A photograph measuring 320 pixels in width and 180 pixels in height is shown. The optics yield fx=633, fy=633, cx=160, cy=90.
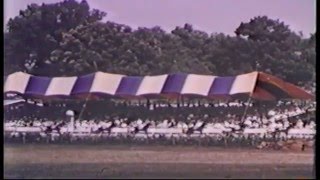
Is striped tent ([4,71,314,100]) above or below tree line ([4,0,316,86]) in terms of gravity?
below

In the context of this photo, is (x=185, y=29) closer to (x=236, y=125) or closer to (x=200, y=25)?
(x=200, y=25)

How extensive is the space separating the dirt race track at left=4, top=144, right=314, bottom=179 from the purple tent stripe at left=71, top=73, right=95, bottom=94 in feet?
0.93

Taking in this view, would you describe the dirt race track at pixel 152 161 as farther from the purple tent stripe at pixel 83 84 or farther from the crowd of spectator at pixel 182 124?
the purple tent stripe at pixel 83 84

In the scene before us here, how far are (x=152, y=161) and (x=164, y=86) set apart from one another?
0.39 meters

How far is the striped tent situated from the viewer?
325 cm

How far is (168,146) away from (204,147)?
0.19 m

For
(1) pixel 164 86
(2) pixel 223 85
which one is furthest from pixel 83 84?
(2) pixel 223 85

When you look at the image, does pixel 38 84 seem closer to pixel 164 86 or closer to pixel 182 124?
pixel 164 86

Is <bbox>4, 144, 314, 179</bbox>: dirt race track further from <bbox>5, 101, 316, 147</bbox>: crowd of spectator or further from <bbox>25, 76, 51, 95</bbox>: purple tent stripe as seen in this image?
<bbox>25, 76, 51, 95</bbox>: purple tent stripe

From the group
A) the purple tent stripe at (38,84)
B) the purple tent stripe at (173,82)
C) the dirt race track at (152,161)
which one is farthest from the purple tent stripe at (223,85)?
the purple tent stripe at (38,84)

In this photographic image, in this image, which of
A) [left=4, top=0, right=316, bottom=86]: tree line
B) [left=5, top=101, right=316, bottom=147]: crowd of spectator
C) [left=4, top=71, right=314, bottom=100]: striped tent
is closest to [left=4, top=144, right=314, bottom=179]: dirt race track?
[left=5, top=101, right=316, bottom=147]: crowd of spectator

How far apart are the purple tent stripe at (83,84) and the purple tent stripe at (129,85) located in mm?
151

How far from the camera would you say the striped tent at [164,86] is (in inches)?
128

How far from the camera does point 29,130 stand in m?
3.29
